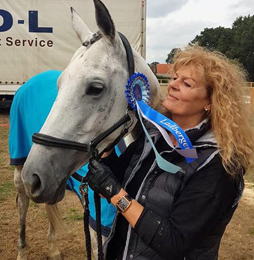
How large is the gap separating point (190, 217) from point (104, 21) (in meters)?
1.01

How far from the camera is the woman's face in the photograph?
1.42m

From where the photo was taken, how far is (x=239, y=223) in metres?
3.59

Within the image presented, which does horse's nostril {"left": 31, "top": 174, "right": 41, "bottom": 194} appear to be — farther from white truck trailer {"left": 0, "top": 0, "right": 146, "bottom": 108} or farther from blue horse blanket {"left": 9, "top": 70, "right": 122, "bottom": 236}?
white truck trailer {"left": 0, "top": 0, "right": 146, "bottom": 108}

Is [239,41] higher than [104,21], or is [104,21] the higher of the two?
[239,41]

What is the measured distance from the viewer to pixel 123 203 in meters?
1.28

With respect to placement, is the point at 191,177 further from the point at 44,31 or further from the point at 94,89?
the point at 44,31

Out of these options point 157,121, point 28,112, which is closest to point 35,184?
point 157,121

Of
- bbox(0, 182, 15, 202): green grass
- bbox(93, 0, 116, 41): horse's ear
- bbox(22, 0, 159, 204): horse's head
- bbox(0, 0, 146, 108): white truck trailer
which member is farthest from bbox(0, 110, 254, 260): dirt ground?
bbox(0, 0, 146, 108): white truck trailer

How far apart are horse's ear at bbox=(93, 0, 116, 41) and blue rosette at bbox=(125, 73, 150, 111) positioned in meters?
0.24

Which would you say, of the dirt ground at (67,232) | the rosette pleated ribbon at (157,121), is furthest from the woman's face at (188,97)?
the dirt ground at (67,232)

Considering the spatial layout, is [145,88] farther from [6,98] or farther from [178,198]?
[6,98]

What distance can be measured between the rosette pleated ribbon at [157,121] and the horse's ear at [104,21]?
0.80 feet

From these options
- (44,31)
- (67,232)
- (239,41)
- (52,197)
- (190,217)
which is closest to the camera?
(190,217)

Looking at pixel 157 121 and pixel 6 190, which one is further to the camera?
pixel 6 190
